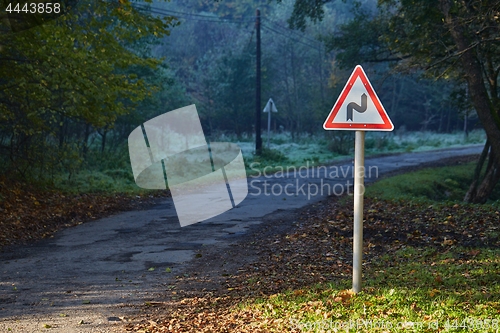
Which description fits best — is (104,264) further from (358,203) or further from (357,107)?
(357,107)

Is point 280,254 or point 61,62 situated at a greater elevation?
point 61,62

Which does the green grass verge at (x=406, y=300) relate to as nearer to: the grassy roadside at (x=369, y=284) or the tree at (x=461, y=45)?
the grassy roadside at (x=369, y=284)

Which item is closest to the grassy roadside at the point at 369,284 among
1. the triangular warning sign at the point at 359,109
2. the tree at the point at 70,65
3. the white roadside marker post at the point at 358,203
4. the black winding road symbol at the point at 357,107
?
the white roadside marker post at the point at 358,203

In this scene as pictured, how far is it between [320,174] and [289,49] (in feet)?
109

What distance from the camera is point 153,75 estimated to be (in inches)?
1118

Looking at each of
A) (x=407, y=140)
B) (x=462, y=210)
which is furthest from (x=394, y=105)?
(x=462, y=210)

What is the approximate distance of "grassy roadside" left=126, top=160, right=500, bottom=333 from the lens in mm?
5734

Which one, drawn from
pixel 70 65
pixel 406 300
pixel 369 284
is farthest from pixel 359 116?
pixel 70 65

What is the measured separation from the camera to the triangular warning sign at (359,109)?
6246 mm

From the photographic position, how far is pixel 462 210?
43.1 ft

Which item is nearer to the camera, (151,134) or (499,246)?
(499,246)

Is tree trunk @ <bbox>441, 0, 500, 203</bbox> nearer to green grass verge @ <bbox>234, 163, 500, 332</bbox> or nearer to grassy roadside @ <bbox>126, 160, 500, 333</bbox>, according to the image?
grassy roadside @ <bbox>126, 160, 500, 333</bbox>

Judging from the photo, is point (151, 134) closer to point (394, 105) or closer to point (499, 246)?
point (499, 246)

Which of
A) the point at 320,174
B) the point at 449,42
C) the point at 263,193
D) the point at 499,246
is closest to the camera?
the point at 499,246
